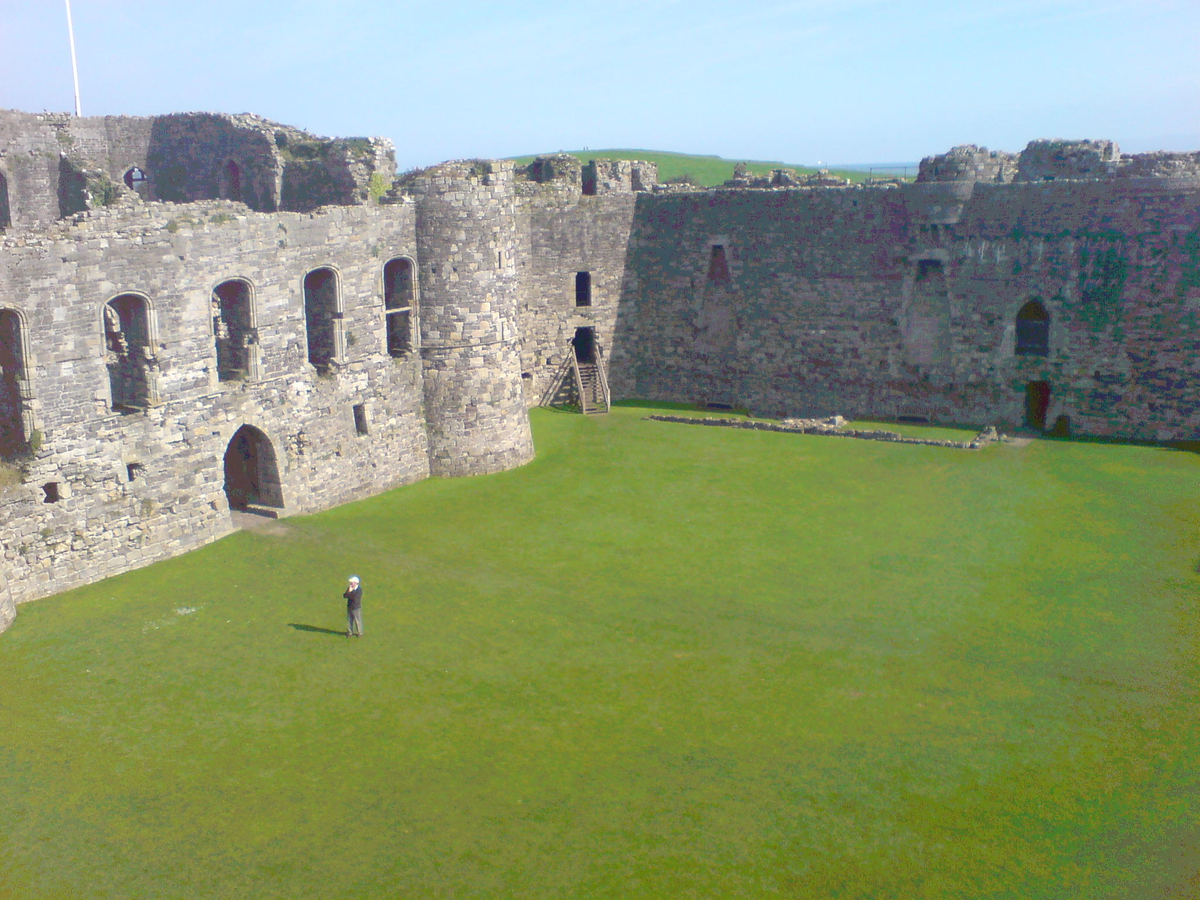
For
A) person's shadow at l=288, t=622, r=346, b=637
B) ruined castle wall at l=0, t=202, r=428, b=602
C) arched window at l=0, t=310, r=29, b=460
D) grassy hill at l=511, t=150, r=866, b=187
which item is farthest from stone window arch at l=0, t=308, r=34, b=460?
grassy hill at l=511, t=150, r=866, b=187

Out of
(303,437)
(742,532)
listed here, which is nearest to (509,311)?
(303,437)

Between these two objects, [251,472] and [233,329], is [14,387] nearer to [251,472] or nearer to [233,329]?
[233,329]

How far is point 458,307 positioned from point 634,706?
42.1 ft

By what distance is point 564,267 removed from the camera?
104 feet

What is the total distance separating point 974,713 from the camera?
14367 millimetres

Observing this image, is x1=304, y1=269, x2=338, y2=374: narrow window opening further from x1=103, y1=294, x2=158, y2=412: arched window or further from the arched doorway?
x1=103, y1=294, x2=158, y2=412: arched window

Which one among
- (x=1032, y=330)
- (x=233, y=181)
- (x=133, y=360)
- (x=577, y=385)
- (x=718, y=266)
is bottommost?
(x=577, y=385)

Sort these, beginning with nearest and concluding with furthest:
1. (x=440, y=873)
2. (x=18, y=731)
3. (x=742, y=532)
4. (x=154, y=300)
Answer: (x=440, y=873) → (x=18, y=731) → (x=154, y=300) → (x=742, y=532)

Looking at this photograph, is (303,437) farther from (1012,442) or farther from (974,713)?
(1012,442)

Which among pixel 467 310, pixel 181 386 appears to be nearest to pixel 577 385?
pixel 467 310

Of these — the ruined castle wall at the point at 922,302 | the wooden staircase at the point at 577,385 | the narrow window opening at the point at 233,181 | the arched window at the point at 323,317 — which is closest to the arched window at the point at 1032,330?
the ruined castle wall at the point at 922,302

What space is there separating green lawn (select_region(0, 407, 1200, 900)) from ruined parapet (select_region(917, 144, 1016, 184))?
380 inches

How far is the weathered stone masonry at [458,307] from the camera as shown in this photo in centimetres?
1839

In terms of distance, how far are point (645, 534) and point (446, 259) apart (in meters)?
8.21
